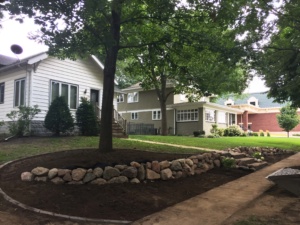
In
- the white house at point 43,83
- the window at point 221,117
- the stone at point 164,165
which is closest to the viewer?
the stone at point 164,165

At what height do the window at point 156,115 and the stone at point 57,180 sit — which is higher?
the window at point 156,115

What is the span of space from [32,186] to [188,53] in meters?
6.13

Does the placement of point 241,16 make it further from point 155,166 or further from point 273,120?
point 273,120

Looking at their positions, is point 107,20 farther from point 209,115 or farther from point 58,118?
point 209,115

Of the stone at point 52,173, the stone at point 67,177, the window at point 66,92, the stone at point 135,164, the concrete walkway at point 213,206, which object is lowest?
the concrete walkway at point 213,206

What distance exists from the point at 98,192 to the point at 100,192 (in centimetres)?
4

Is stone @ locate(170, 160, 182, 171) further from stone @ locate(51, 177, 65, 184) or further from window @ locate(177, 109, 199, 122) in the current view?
window @ locate(177, 109, 199, 122)

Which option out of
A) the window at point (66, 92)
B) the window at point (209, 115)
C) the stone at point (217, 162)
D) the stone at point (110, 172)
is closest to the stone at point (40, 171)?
the stone at point (110, 172)

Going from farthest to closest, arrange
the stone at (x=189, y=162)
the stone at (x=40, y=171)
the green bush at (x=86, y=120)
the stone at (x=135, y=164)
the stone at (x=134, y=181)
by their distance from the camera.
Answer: the green bush at (x=86, y=120) < the stone at (x=189, y=162) < the stone at (x=135, y=164) < the stone at (x=134, y=181) < the stone at (x=40, y=171)

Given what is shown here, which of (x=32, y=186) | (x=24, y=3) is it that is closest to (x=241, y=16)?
(x=24, y=3)

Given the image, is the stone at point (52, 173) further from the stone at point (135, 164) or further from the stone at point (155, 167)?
the stone at point (155, 167)

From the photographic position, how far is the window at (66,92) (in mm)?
16109

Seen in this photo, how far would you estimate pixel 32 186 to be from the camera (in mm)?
6113

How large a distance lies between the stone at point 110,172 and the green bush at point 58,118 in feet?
27.0
